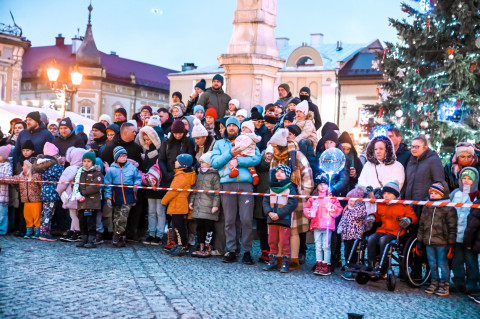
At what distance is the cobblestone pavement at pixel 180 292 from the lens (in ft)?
21.8

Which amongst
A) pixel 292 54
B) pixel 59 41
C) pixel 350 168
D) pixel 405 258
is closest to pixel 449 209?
pixel 405 258

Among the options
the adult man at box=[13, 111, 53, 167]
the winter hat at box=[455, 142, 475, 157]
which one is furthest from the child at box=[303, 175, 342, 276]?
the adult man at box=[13, 111, 53, 167]

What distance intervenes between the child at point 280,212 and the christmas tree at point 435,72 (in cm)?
1103

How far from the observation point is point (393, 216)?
8750 millimetres

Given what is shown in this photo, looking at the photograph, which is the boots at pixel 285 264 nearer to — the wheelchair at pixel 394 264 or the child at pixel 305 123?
the wheelchair at pixel 394 264

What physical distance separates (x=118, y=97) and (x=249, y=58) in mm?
52146

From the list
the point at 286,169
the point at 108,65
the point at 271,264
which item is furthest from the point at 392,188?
the point at 108,65

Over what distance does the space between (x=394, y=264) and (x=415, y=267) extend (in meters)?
0.36

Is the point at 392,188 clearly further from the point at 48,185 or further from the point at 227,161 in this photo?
the point at 48,185

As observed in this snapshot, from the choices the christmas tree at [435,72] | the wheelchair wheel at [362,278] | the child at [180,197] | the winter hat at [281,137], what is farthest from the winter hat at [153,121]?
the christmas tree at [435,72]

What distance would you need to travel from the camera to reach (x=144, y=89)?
224 ft

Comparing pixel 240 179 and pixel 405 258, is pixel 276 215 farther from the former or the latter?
pixel 405 258

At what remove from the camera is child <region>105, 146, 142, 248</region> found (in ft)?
36.6

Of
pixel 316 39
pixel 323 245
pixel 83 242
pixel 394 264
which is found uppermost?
pixel 316 39
